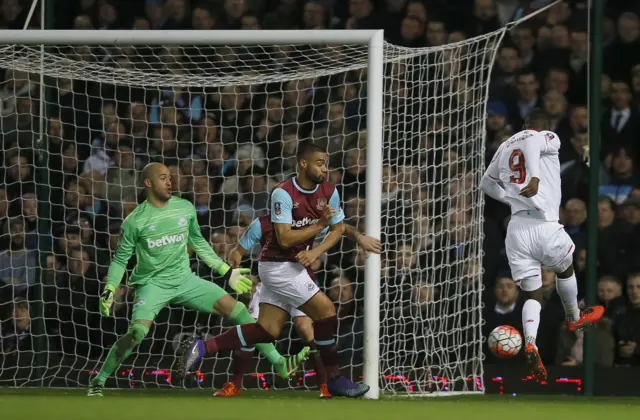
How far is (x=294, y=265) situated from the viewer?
8156 mm

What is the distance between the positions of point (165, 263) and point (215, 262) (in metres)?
0.35

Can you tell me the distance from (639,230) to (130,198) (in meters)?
3.79

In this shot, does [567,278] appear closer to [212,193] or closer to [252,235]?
[252,235]

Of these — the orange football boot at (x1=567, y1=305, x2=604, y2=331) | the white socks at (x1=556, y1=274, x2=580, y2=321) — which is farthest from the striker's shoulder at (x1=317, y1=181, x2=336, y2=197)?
the orange football boot at (x1=567, y1=305, x2=604, y2=331)

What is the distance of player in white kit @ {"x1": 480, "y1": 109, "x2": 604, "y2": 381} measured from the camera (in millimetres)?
8508

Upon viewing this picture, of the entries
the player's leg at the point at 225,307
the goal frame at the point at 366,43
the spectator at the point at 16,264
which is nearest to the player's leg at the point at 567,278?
the goal frame at the point at 366,43

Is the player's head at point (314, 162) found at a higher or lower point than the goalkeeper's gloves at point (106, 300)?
higher

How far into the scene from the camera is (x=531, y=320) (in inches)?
330

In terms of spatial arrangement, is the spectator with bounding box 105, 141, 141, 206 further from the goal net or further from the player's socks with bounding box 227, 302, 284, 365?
the player's socks with bounding box 227, 302, 284, 365

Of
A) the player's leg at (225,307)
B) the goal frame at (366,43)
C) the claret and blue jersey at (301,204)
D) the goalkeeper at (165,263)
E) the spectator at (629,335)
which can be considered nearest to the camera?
the goal frame at (366,43)

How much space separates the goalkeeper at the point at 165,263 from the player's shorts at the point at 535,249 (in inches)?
58.9

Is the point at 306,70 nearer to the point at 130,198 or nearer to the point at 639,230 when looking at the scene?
the point at 130,198

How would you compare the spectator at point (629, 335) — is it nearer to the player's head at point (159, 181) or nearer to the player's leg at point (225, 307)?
the player's leg at point (225, 307)

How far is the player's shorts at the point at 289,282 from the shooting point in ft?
26.5
